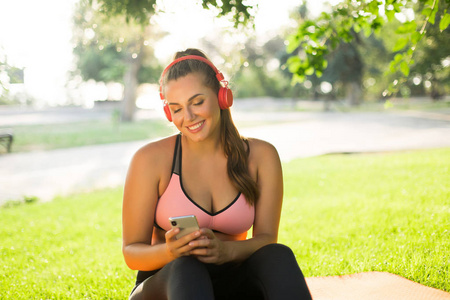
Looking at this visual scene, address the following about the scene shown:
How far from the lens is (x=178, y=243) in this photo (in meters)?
1.86

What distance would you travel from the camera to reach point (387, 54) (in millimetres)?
33844

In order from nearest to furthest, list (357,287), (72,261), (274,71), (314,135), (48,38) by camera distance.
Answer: (357,287), (72,261), (48,38), (314,135), (274,71)

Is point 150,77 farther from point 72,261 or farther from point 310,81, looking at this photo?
point 72,261

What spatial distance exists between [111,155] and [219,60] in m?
8.35

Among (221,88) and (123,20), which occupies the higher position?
(123,20)

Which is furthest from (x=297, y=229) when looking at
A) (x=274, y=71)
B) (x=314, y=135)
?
(x=274, y=71)

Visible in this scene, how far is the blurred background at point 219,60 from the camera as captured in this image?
3.34m

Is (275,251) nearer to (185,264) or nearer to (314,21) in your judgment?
(185,264)

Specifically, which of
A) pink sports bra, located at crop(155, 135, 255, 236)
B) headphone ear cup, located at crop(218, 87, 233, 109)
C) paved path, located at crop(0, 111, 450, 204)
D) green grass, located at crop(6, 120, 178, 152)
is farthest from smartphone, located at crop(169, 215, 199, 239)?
green grass, located at crop(6, 120, 178, 152)

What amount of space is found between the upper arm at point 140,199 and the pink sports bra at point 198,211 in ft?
0.18

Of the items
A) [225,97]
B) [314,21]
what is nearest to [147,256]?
[225,97]

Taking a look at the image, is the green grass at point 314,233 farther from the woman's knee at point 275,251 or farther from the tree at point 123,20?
the tree at point 123,20

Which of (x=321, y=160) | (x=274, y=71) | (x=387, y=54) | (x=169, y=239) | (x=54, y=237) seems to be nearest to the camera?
(x=169, y=239)

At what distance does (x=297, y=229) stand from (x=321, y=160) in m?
5.23
